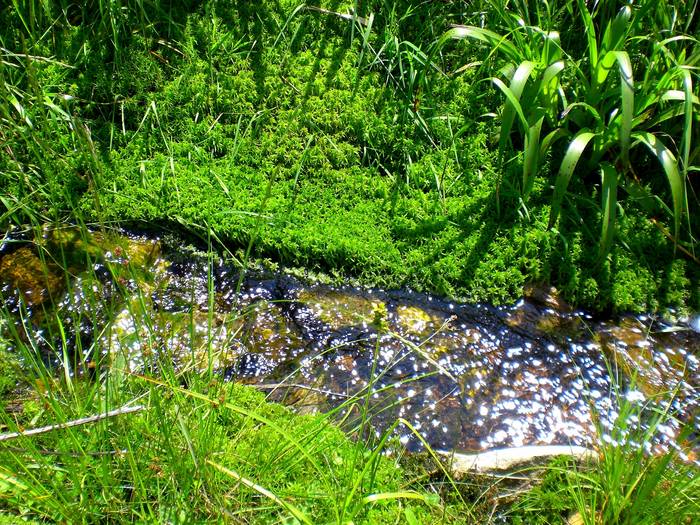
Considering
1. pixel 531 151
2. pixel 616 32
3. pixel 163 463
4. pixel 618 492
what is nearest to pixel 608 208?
pixel 531 151

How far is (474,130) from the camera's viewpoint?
413 cm

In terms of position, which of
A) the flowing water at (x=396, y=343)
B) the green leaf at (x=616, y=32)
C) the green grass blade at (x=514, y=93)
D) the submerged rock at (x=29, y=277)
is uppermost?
the green leaf at (x=616, y=32)

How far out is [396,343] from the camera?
3.31m

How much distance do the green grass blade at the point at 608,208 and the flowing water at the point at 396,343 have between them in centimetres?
46

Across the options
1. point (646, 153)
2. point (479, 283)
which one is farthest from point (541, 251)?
point (646, 153)

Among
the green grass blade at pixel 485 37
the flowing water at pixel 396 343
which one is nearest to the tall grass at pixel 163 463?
the flowing water at pixel 396 343

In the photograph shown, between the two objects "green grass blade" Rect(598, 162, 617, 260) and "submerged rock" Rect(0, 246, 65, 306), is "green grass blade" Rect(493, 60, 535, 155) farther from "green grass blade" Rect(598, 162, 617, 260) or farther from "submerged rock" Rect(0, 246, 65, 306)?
"submerged rock" Rect(0, 246, 65, 306)

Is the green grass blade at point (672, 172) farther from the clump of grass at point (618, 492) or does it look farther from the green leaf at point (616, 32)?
the clump of grass at point (618, 492)

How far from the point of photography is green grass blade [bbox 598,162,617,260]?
133 inches

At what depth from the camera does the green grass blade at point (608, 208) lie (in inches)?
133

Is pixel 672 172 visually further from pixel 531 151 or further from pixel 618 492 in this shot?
pixel 618 492

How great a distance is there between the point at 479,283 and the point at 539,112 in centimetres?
113

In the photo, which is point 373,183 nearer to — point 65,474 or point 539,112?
point 539,112

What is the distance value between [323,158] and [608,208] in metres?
1.87
